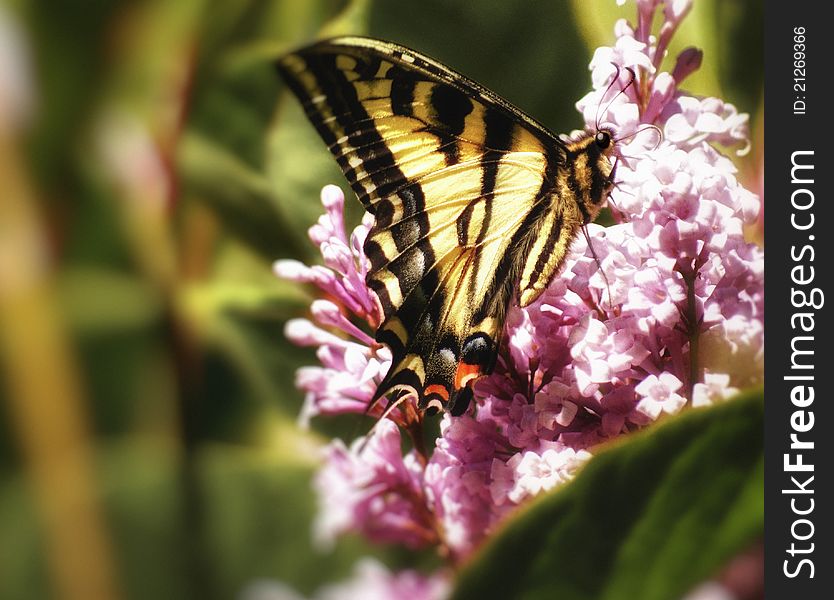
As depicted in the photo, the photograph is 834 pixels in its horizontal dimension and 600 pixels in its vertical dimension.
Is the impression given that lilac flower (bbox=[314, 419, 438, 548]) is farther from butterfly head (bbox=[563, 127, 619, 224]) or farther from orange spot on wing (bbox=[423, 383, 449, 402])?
butterfly head (bbox=[563, 127, 619, 224])

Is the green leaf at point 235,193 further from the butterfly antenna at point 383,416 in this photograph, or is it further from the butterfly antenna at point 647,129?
the butterfly antenna at point 647,129

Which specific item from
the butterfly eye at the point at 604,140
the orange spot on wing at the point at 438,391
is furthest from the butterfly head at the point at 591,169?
the orange spot on wing at the point at 438,391

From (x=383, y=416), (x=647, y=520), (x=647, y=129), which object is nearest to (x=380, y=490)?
(x=383, y=416)

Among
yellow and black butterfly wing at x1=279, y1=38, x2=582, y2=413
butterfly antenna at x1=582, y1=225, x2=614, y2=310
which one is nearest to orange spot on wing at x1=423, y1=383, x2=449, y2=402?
yellow and black butterfly wing at x1=279, y1=38, x2=582, y2=413

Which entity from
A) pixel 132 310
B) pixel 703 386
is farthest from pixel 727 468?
pixel 132 310

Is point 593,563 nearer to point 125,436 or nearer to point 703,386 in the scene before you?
point 703,386
